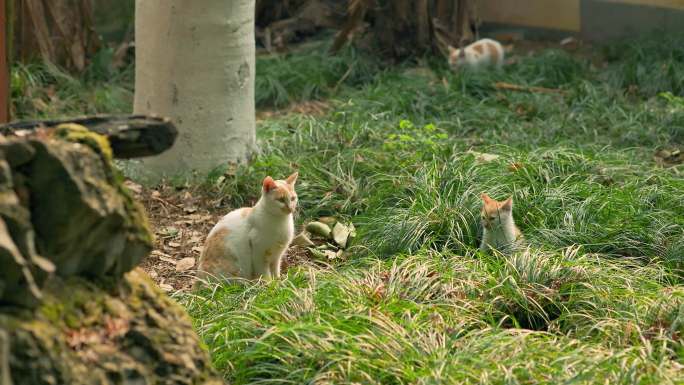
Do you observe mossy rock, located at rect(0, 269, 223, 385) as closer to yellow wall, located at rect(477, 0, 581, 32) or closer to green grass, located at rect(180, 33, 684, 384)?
green grass, located at rect(180, 33, 684, 384)

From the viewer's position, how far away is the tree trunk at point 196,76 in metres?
7.77

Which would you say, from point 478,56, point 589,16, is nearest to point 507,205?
point 478,56

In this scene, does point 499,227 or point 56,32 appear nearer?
point 499,227

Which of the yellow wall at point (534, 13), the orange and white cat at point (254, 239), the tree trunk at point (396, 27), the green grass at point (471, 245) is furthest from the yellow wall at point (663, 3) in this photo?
the orange and white cat at point (254, 239)

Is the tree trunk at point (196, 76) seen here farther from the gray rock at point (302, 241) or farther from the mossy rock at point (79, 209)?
the mossy rock at point (79, 209)

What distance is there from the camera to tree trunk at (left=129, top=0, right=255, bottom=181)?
25.5 ft

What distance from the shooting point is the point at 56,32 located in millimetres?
11297

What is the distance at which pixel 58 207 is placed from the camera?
2986 mm

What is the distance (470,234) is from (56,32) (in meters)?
6.53

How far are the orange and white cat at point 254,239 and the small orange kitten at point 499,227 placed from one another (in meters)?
1.18

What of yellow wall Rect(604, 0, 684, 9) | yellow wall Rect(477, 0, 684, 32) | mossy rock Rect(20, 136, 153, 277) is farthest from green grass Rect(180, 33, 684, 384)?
yellow wall Rect(477, 0, 684, 32)

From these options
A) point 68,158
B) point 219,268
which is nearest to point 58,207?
point 68,158

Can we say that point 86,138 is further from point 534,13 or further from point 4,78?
point 534,13

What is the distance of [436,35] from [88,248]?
9.78 meters
